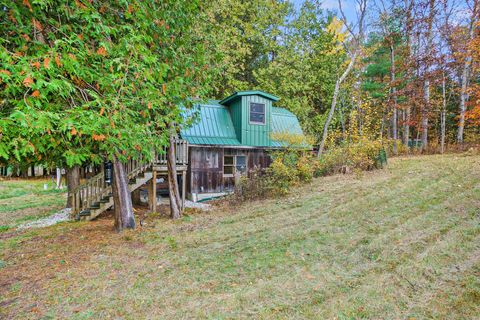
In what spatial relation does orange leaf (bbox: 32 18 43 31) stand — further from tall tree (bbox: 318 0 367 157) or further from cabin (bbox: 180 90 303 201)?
tall tree (bbox: 318 0 367 157)

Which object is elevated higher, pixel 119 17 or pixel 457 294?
pixel 119 17

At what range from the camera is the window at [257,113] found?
42.4 feet

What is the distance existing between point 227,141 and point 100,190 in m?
5.86

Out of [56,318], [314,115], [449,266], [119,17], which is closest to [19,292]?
[56,318]

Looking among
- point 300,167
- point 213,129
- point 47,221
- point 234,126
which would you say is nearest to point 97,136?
point 47,221

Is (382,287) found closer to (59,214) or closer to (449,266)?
(449,266)

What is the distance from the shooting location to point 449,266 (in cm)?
361

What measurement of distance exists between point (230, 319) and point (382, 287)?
2.04 m

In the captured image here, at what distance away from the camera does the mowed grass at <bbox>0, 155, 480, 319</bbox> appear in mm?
3070

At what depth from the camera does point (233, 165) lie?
12672 millimetres

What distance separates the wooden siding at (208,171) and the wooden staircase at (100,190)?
2175mm

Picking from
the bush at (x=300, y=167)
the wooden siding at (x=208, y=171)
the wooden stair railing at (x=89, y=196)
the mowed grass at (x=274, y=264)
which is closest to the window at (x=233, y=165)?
the wooden siding at (x=208, y=171)

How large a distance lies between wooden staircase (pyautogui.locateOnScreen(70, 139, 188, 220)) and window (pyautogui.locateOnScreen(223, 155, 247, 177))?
11.1 ft

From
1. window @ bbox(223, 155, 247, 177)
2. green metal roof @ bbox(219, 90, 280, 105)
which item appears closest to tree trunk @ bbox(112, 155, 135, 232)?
window @ bbox(223, 155, 247, 177)
